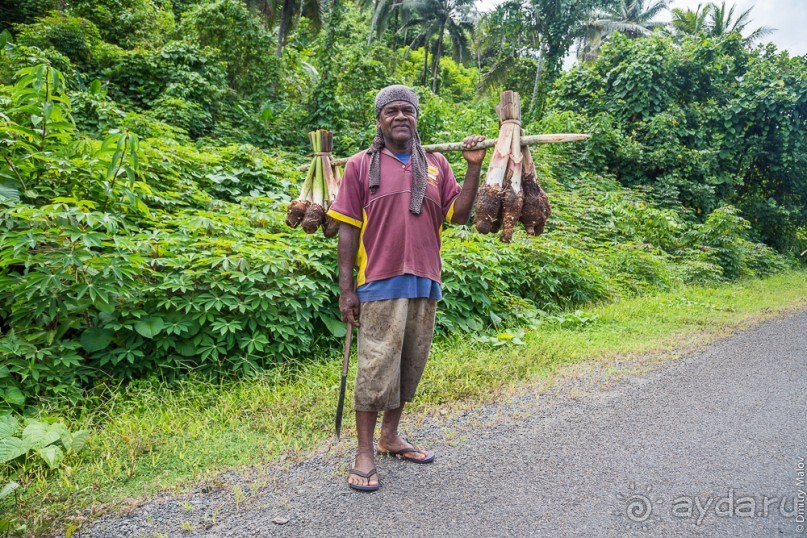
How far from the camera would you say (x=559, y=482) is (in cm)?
275

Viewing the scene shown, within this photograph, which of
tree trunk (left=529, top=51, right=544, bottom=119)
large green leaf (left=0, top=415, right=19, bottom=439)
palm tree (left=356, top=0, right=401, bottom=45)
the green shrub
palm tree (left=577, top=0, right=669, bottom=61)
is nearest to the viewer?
large green leaf (left=0, top=415, right=19, bottom=439)

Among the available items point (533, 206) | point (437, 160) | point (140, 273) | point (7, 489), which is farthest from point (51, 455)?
point (533, 206)

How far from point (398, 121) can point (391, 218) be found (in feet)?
1.71

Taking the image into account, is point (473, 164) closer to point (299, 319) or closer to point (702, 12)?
point (299, 319)

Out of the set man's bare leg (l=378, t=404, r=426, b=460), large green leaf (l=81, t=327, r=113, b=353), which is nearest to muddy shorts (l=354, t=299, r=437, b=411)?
man's bare leg (l=378, t=404, r=426, b=460)

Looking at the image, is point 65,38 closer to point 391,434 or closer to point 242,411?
point 242,411

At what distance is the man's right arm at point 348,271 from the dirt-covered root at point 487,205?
69 centimetres

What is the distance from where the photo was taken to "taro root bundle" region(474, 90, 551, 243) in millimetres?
2840

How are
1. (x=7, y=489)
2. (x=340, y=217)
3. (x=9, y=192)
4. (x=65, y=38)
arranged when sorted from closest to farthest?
(x=7, y=489), (x=340, y=217), (x=9, y=192), (x=65, y=38)

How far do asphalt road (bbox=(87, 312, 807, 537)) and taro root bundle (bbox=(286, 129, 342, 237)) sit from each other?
156cm

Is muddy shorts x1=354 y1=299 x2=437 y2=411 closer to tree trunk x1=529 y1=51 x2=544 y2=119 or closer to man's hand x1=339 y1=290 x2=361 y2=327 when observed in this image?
man's hand x1=339 y1=290 x2=361 y2=327

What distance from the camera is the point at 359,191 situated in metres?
3.00

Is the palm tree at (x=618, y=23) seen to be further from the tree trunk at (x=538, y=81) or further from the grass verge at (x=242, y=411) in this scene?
the grass verge at (x=242, y=411)

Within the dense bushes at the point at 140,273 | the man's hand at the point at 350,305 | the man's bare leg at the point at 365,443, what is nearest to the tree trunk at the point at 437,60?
the dense bushes at the point at 140,273
